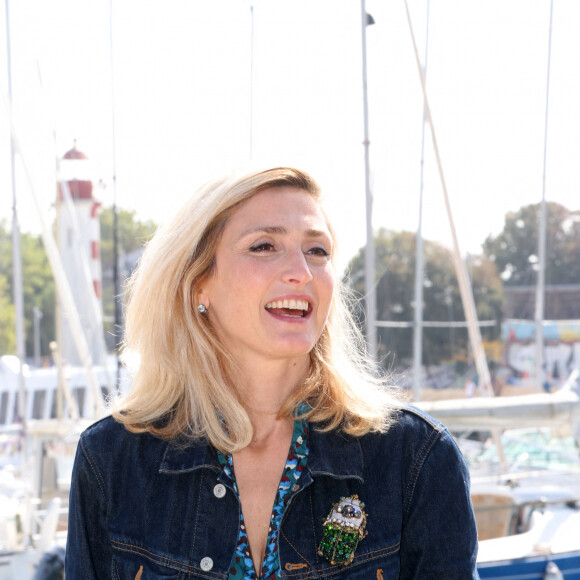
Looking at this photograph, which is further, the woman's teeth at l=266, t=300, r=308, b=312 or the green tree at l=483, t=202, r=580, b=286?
the green tree at l=483, t=202, r=580, b=286

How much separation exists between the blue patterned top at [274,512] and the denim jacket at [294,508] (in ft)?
0.06

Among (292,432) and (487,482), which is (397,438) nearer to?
(292,432)

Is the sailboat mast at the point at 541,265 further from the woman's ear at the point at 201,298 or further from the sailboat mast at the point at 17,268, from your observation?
the woman's ear at the point at 201,298

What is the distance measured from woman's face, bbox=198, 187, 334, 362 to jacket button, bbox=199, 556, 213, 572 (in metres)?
0.49

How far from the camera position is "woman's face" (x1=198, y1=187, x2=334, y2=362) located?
1958mm

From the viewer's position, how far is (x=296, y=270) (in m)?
1.94

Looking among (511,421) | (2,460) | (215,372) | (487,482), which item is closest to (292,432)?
(215,372)

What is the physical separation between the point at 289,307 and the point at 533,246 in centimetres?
1584

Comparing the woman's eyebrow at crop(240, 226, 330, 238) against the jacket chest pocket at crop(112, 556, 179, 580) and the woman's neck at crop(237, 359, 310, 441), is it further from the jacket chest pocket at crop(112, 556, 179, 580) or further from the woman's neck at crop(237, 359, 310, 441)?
the jacket chest pocket at crop(112, 556, 179, 580)

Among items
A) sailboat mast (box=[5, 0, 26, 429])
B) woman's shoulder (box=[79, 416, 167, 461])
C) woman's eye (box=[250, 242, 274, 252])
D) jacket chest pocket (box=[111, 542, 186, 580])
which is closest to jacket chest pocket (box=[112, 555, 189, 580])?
jacket chest pocket (box=[111, 542, 186, 580])

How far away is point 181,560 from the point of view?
1.90 metres

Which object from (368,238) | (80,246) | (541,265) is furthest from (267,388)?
(541,265)

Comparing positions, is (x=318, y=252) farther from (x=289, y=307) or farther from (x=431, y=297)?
(x=431, y=297)

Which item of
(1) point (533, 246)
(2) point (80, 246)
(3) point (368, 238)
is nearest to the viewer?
(3) point (368, 238)
